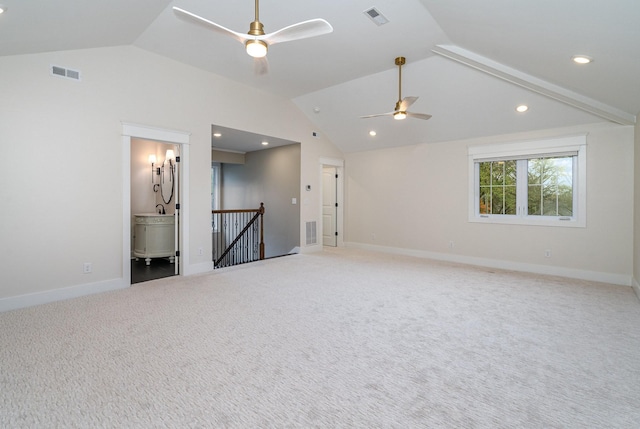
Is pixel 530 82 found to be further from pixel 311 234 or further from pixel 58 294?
pixel 58 294

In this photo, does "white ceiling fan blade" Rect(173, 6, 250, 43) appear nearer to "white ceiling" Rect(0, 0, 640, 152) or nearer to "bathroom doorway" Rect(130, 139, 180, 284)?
"white ceiling" Rect(0, 0, 640, 152)

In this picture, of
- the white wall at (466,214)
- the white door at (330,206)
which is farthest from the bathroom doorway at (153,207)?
the white wall at (466,214)

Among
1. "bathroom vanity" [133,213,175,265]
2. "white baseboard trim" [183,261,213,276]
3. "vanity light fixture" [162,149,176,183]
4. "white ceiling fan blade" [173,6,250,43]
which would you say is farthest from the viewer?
"vanity light fixture" [162,149,176,183]

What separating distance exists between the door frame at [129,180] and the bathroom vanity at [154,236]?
3.25ft

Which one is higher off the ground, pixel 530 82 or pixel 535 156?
pixel 530 82

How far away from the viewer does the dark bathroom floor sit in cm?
521

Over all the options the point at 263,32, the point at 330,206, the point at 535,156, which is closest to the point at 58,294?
the point at 263,32

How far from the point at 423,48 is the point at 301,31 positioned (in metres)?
2.67

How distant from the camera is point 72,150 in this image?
4055 millimetres

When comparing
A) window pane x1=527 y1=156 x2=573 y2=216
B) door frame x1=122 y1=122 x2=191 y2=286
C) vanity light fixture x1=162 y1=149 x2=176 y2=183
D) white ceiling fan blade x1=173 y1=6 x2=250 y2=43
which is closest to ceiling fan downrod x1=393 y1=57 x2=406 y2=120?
white ceiling fan blade x1=173 y1=6 x2=250 y2=43

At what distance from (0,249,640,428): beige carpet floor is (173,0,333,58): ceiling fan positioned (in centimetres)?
258

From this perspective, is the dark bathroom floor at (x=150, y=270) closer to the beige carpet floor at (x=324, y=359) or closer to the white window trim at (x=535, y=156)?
the beige carpet floor at (x=324, y=359)

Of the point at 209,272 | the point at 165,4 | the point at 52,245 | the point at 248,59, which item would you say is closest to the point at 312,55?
the point at 248,59

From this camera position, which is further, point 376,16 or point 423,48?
point 423,48
